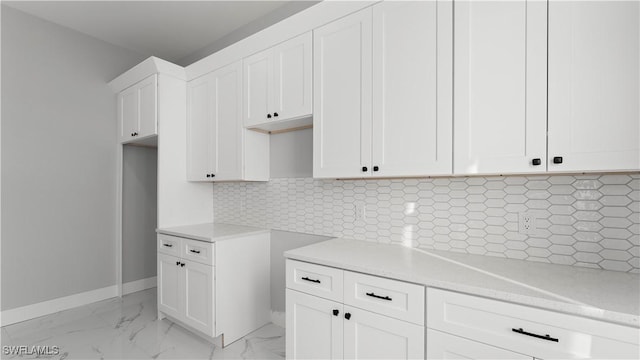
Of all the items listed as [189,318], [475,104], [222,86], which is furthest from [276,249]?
[475,104]

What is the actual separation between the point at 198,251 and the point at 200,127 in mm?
1219

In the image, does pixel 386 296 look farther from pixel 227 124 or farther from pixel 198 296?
pixel 227 124

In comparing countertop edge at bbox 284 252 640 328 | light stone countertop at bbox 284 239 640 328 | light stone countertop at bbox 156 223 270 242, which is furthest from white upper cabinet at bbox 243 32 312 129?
countertop edge at bbox 284 252 640 328

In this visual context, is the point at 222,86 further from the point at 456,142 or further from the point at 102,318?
the point at 102,318

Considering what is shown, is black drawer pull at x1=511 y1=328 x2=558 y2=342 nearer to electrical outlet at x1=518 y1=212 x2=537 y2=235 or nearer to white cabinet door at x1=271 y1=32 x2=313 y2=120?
electrical outlet at x1=518 y1=212 x2=537 y2=235

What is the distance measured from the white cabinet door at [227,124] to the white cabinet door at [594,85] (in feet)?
6.94

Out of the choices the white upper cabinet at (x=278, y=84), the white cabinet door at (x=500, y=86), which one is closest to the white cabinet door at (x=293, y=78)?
the white upper cabinet at (x=278, y=84)

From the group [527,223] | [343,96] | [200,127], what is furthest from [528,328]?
[200,127]

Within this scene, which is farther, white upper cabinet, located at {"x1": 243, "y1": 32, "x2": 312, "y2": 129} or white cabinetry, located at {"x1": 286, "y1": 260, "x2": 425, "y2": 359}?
white upper cabinet, located at {"x1": 243, "y1": 32, "x2": 312, "y2": 129}

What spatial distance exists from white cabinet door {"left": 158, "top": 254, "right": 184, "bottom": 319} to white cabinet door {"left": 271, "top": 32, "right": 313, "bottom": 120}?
5.25 feet

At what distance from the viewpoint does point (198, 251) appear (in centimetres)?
235

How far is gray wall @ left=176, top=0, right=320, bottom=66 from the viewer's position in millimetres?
2623

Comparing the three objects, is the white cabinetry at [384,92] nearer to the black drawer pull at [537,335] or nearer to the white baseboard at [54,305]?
the black drawer pull at [537,335]

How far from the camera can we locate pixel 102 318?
279 cm
